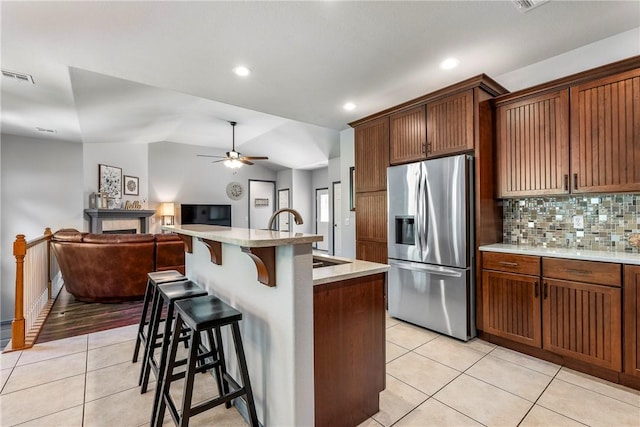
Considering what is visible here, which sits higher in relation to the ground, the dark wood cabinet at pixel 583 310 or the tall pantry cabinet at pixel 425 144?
the tall pantry cabinet at pixel 425 144

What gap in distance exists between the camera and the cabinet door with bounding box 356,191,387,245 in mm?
3586

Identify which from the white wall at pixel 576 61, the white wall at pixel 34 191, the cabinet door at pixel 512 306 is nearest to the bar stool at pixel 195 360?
the cabinet door at pixel 512 306

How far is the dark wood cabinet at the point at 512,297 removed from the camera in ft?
7.86

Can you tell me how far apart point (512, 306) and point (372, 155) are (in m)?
2.11

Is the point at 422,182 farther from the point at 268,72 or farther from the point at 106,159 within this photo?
the point at 106,159

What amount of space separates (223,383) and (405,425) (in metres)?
1.08

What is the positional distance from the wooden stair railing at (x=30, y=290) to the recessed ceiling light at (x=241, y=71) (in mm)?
2338

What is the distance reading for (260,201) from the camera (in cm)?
957

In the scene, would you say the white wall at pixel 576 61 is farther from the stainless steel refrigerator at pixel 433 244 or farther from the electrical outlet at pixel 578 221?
the electrical outlet at pixel 578 221

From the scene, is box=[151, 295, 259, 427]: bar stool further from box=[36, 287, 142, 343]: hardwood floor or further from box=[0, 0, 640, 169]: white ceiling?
box=[36, 287, 142, 343]: hardwood floor

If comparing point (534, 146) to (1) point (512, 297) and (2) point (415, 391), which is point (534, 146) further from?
(2) point (415, 391)

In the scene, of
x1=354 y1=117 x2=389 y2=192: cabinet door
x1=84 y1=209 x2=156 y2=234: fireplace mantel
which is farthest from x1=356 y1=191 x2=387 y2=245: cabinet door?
x1=84 y1=209 x2=156 y2=234: fireplace mantel

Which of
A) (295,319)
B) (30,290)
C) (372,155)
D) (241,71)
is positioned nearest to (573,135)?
(372,155)

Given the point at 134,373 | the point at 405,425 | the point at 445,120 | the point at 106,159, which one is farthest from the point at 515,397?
the point at 106,159
